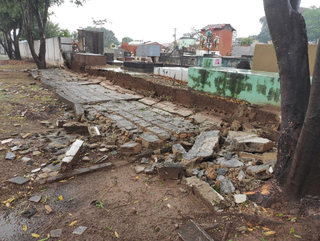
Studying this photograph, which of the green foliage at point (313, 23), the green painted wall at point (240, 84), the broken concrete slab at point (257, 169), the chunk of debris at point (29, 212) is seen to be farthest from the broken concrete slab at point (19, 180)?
the green foliage at point (313, 23)

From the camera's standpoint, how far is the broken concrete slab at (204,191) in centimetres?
252

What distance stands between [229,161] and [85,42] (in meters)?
16.0

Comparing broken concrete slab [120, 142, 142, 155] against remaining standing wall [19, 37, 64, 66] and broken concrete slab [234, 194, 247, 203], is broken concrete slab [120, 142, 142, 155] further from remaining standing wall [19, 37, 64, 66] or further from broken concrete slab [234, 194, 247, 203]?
remaining standing wall [19, 37, 64, 66]

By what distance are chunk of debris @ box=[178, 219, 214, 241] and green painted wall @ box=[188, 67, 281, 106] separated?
309 centimetres

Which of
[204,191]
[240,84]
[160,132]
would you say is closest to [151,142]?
[160,132]

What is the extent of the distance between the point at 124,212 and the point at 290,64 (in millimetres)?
2431

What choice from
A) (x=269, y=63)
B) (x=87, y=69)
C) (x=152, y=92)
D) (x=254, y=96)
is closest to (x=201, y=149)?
(x=254, y=96)

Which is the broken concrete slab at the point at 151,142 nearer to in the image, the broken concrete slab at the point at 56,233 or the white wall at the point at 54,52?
the broken concrete slab at the point at 56,233

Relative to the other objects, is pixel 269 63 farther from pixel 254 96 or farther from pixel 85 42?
pixel 85 42

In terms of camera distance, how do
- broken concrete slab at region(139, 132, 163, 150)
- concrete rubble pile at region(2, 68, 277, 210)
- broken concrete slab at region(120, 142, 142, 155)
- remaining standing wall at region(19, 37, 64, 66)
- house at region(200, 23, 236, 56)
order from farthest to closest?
house at region(200, 23, 236, 56)
remaining standing wall at region(19, 37, 64, 66)
broken concrete slab at region(139, 132, 163, 150)
broken concrete slab at region(120, 142, 142, 155)
concrete rubble pile at region(2, 68, 277, 210)

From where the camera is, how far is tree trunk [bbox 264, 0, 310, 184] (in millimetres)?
2193

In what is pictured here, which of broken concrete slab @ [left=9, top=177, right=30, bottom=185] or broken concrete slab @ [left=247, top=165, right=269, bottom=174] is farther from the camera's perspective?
broken concrete slab @ [left=9, top=177, right=30, bottom=185]

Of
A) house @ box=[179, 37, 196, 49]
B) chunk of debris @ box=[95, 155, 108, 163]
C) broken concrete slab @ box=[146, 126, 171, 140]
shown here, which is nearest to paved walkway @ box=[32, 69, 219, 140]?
broken concrete slab @ box=[146, 126, 171, 140]

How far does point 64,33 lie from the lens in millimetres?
27281
